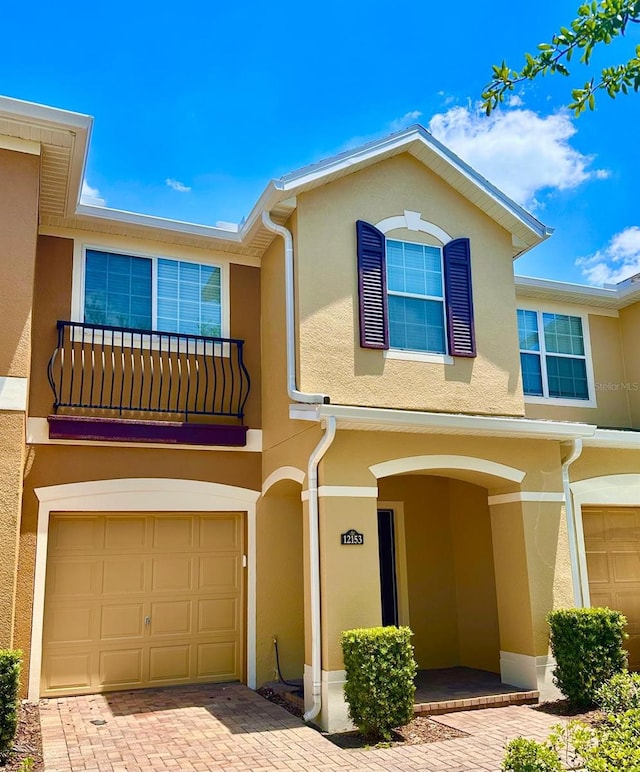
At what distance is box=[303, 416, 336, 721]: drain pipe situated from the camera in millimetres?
8398

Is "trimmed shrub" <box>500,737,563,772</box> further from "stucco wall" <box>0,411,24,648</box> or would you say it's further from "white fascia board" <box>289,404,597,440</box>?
"stucco wall" <box>0,411,24,648</box>

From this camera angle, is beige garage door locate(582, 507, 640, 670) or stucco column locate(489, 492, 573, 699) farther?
beige garage door locate(582, 507, 640, 670)

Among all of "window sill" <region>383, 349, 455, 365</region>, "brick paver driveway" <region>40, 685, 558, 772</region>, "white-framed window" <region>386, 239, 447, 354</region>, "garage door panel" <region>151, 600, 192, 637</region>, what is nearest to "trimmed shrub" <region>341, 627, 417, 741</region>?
"brick paver driveway" <region>40, 685, 558, 772</region>

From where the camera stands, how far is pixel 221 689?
988cm

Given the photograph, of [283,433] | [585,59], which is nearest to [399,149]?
[283,433]

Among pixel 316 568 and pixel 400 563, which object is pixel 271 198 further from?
pixel 400 563

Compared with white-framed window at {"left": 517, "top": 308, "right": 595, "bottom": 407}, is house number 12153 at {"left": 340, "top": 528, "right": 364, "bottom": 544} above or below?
below

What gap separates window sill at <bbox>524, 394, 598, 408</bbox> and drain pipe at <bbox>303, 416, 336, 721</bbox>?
5306 millimetres

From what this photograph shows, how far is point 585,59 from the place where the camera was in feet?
13.1

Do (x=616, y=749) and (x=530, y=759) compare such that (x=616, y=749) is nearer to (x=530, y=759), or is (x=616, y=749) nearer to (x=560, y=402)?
(x=530, y=759)

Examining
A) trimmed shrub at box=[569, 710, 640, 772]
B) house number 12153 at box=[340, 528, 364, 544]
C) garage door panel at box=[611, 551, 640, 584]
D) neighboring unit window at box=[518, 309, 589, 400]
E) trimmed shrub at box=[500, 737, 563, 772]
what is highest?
neighboring unit window at box=[518, 309, 589, 400]

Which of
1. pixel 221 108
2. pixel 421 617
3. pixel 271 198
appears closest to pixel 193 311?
pixel 271 198

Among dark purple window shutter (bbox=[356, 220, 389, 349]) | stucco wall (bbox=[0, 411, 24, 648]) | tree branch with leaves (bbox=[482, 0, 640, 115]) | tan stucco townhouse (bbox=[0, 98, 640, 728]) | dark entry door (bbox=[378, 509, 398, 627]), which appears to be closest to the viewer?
tree branch with leaves (bbox=[482, 0, 640, 115])

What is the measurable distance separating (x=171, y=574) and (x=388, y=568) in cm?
354
